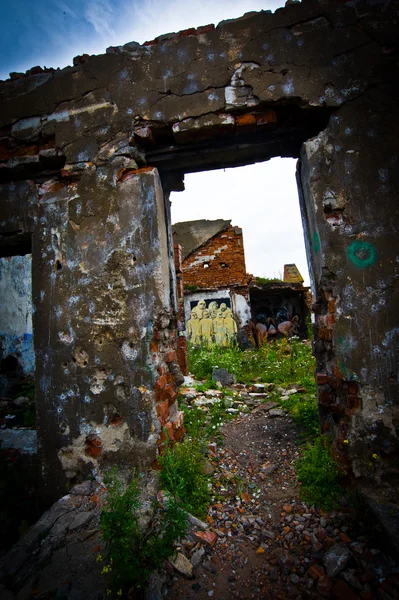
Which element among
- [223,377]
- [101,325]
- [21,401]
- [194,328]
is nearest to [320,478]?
[101,325]

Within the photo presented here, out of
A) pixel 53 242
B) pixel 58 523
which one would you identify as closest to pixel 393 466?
pixel 58 523

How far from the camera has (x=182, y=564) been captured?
168 cm

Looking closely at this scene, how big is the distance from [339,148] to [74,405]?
302 cm

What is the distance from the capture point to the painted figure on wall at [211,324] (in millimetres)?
11781

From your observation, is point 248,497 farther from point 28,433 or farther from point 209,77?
point 209,77

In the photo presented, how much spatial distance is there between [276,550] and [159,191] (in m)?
2.83

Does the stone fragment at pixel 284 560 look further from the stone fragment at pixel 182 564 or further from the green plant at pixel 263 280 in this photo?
the green plant at pixel 263 280

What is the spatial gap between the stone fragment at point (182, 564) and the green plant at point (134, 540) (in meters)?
0.05

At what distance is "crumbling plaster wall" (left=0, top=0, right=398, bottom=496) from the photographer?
7.56ft

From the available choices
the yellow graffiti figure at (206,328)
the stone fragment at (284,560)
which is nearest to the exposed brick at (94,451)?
the stone fragment at (284,560)

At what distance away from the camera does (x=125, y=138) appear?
105 inches

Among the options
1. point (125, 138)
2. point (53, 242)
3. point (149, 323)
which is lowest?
point (149, 323)

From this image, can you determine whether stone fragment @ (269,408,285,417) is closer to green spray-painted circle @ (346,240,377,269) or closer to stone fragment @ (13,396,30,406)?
green spray-painted circle @ (346,240,377,269)

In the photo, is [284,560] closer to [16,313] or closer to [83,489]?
[83,489]
